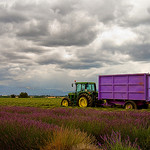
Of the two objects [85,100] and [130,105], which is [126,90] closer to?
[130,105]

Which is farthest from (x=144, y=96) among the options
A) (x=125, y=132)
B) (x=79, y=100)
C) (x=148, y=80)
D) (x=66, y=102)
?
(x=125, y=132)

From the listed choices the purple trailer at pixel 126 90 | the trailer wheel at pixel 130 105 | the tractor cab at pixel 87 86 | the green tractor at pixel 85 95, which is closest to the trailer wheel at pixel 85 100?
the green tractor at pixel 85 95

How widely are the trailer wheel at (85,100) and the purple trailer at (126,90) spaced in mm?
839

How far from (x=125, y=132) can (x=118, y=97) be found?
11.4 meters

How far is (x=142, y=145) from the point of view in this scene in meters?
4.77

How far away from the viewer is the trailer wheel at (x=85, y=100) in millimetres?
17875

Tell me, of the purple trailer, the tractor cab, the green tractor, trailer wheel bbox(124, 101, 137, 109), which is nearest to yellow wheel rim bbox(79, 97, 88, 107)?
the green tractor

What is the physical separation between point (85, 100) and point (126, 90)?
371cm

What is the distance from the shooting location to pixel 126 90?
16172mm

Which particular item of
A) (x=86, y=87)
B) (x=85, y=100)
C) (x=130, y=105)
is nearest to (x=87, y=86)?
(x=86, y=87)

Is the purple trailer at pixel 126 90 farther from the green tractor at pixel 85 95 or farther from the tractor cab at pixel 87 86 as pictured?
the tractor cab at pixel 87 86

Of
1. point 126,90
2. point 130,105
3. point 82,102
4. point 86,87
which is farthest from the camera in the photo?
point 86,87

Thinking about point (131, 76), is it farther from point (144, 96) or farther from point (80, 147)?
point (80, 147)

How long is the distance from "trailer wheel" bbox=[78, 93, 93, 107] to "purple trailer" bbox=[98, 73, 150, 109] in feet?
2.75
